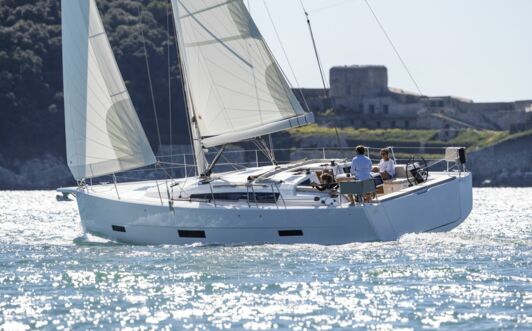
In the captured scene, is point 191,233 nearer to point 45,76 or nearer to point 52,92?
point 52,92

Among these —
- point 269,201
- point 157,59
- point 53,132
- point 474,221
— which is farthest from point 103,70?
point 157,59

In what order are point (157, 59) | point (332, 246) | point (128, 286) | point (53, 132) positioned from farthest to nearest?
point (157, 59) → point (53, 132) → point (332, 246) → point (128, 286)

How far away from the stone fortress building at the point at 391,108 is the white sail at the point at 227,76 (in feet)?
273

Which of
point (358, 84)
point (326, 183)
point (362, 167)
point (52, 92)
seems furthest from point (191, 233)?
point (358, 84)

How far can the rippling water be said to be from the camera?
1541cm

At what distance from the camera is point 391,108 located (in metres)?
116

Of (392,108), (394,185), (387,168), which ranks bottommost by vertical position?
(392,108)

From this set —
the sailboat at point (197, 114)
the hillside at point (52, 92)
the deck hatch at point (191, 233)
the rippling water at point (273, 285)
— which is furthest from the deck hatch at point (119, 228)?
the hillside at point (52, 92)

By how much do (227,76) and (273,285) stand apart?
7.22 m

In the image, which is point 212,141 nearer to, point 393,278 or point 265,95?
point 265,95

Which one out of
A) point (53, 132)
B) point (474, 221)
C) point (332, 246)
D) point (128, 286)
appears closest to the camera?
point (128, 286)

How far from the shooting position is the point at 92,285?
18.2 m

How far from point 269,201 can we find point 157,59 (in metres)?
72.4

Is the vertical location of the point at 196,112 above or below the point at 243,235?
above
